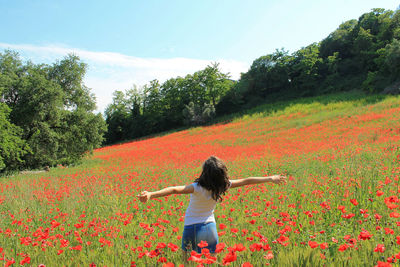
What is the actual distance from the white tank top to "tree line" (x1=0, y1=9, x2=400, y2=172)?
14023 millimetres

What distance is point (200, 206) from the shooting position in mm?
2746

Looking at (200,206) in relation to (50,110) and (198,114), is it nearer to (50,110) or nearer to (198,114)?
(50,110)

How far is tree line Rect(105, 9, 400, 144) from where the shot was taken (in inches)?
1326

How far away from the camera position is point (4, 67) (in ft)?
58.6

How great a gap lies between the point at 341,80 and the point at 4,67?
39.2 m

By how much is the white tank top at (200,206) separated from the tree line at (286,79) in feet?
106

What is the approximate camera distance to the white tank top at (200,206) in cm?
273

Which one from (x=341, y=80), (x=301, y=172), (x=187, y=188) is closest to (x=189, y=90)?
(x=341, y=80)

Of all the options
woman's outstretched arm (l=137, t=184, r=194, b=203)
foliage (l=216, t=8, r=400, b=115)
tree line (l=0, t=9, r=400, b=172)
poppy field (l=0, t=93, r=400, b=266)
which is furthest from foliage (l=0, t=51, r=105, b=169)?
foliage (l=216, t=8, r=400, b=115)

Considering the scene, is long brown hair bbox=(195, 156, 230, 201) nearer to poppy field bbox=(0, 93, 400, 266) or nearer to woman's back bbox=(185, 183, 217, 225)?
woman's back bbox=(185, 183, 217, 225)

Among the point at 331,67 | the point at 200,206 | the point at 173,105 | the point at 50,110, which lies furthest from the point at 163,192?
the point at 173,105

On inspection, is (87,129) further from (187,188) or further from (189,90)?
(189,90)

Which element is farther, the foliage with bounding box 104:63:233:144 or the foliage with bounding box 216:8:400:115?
the foliage with bounding box 104:63:233:144

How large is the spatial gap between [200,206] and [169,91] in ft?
170
